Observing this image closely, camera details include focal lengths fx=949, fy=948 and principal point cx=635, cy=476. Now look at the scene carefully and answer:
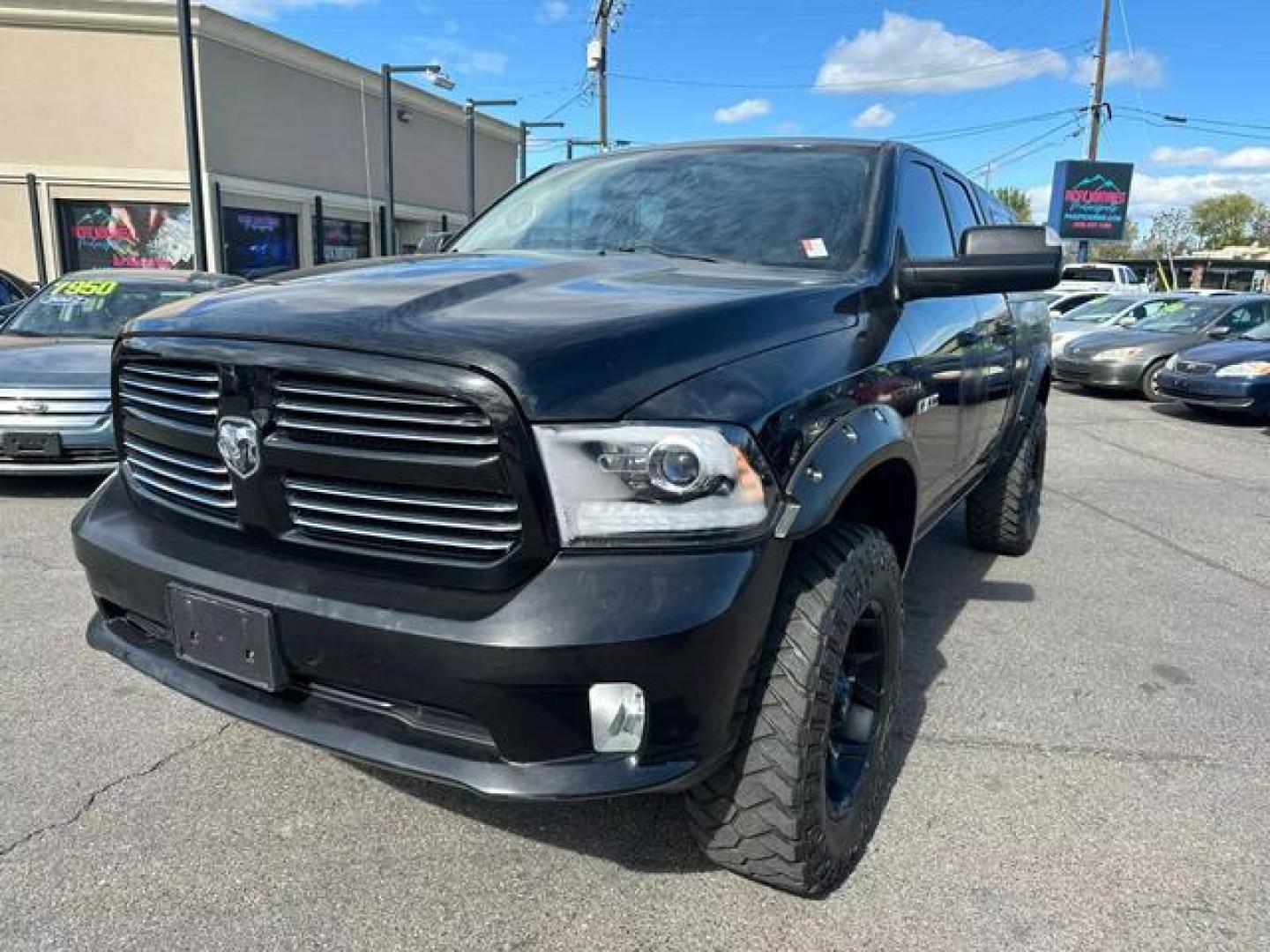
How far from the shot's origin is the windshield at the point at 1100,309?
1747 cm

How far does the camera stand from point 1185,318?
14.4 m

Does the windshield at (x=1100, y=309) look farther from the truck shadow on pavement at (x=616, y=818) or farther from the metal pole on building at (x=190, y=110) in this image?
the truck shadow on pavement at (x=616, y=818)

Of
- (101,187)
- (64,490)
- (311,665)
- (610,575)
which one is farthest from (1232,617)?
(101,187)

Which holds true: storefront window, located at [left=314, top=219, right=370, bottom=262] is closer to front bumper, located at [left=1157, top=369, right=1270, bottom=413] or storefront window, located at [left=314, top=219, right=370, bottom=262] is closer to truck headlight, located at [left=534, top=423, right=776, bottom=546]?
front bumper, located at [left=1157, top=369, right=1270, bottom=413]

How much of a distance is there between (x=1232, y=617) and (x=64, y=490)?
22.1 feet

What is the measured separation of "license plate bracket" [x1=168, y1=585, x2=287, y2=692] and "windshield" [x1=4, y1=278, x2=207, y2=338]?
5620 mm

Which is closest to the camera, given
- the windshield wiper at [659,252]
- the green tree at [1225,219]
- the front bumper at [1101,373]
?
the windshield wiper at [659,252]

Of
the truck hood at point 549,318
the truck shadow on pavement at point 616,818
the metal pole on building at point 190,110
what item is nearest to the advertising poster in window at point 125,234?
the metal pole on building at point 190,110

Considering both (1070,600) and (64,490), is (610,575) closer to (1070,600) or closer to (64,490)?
(1070,600)

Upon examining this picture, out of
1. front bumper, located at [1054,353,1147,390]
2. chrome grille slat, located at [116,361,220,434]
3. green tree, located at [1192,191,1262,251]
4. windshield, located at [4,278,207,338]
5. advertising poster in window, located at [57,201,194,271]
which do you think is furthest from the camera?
green tree, located at [1192,191,1262,251]

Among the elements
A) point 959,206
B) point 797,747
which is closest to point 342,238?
point 959,206

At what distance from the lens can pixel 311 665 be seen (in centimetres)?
199

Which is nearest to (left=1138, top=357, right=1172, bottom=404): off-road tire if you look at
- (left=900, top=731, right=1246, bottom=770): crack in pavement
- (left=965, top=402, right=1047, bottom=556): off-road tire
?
(left=965, top=402, right=1047, bottom=556): off-road tire

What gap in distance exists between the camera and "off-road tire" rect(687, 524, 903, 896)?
2.03m
